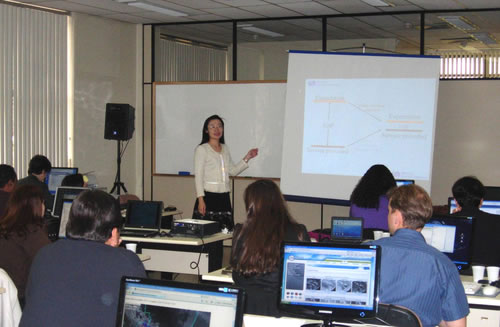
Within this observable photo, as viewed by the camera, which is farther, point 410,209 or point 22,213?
point 22,213

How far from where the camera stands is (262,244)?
137 inches

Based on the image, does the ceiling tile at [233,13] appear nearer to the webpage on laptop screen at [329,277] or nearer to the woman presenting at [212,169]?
the woman presenting at [212,169]

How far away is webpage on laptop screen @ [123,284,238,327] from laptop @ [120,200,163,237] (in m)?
3.77

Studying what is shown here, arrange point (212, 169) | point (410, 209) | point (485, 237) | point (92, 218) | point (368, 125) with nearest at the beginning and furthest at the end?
1. point (92, 218)
2. point (410, 209)
3. point (485, 237)
4. point (212, 169)
5. point (368, 125)

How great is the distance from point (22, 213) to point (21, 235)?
0.45 ft

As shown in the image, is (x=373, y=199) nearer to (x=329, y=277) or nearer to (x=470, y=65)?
(x=329, y=277)

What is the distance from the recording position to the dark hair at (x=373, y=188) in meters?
5.36

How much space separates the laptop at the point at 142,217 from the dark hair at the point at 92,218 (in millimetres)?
3275

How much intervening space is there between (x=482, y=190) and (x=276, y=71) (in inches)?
197

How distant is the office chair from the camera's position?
2777mm

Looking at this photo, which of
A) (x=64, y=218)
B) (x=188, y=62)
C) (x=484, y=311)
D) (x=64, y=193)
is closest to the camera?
(x=484, y=311)

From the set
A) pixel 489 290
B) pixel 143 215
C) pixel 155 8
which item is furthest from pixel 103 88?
pixel 489 290

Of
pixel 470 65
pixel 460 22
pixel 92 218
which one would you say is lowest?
pixel 92 218

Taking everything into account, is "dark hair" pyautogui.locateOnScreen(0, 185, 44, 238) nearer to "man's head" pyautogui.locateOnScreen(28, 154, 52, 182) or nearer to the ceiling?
"man's head" pyautogui.locateOnScreen(28, 154, 52, 182)
